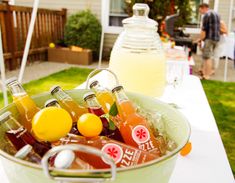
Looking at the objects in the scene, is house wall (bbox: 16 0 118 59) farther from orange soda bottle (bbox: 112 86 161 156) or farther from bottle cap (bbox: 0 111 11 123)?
bottle cap (bbox: 0 111 11 123)

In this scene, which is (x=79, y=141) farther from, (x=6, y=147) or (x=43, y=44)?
(x=43, y=44)

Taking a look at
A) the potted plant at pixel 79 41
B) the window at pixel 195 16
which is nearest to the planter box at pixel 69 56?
the potted plant at pixel 79 41

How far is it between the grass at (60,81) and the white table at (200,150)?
2.55 meters

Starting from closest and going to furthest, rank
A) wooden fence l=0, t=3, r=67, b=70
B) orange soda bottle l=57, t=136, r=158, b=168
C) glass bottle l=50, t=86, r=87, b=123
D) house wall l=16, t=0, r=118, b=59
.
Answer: orange soda bottle l=57, t=136, r=158, b=168, glass bottle l=50, t=86, r=87, b=123, wooden fence l=0, t=3, r=67, b=70, house wall l=16, t=0, r=118, b=59

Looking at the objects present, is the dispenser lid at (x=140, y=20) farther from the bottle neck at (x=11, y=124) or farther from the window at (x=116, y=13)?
the window at (x=116, y=13)

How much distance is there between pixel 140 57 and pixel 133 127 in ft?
1.47

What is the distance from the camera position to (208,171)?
73 centimetres

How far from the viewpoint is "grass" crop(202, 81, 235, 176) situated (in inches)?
102

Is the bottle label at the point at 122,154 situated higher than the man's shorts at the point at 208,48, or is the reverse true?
the bottle label at the point at 122,154

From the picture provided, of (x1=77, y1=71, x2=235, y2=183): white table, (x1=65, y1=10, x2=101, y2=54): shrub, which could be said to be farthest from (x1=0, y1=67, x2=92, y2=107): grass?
(x1=77, y1=71, x2=235, y2=183): white table

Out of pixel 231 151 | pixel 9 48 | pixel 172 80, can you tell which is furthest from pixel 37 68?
pixel 172 80

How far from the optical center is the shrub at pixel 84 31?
627cm

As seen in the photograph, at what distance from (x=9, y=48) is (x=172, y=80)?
14.0ft

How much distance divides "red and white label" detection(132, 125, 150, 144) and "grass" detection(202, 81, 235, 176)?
5.94ft
